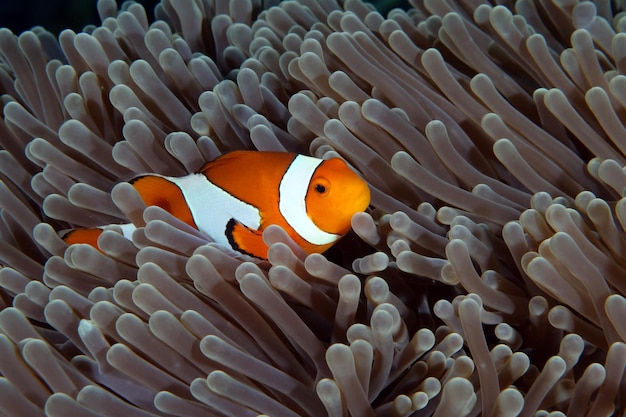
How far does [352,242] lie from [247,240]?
27cm

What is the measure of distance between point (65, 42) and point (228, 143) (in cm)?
70

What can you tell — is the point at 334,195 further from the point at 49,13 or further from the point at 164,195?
the point at 49,13

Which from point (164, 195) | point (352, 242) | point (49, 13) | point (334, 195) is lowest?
point (352, 242)

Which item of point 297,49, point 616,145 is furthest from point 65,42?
point 616,145

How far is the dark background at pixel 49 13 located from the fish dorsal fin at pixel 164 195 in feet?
6.68

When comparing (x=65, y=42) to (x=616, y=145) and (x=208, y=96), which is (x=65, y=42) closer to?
(x=208, y=96)

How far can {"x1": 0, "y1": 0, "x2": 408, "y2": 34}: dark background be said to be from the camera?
3178mm

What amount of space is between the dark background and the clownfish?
6.95ft

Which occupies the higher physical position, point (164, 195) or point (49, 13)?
point (49, 13)

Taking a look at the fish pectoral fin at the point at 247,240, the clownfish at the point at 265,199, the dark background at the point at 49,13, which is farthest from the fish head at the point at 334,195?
the dark background at the point at 49,13

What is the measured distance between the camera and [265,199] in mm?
1300

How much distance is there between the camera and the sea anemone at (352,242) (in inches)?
43.6

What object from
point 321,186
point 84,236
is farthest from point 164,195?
point 321,186

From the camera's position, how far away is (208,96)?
1540 mm
